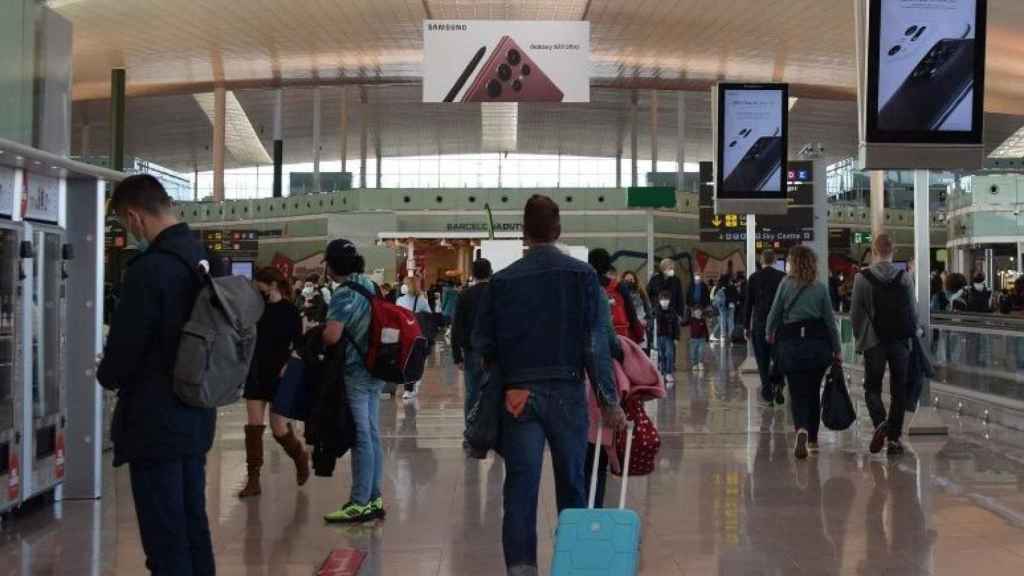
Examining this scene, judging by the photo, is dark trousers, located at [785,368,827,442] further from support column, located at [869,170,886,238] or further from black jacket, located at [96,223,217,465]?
support column, located at [869,170,886,238]

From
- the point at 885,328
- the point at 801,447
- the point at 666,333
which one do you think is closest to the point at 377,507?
the point at 801,447

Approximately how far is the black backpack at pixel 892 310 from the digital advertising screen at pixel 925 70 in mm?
1852

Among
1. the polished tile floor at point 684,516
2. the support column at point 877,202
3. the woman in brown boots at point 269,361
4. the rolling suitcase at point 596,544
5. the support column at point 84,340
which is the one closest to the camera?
the rolling suitcase at point 596,544

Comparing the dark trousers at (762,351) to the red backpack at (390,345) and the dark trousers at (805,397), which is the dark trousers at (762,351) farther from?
the red backpack at (390,345)

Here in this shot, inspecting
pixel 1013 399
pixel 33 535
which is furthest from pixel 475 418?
pixel 1013 399

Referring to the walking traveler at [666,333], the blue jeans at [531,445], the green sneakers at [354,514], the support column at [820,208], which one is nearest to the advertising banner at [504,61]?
the walking traveler at [666,333]

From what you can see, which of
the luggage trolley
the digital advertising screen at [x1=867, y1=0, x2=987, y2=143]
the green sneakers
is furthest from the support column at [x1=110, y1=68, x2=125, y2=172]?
the green sneakers

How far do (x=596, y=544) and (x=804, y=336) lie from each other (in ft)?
17.2

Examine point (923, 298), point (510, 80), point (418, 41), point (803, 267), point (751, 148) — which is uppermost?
point (418, 41)

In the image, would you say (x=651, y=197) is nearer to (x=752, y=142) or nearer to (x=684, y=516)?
(x=752, y=142)

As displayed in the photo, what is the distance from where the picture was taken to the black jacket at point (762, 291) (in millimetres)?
12703

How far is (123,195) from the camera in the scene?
3818 millimetres

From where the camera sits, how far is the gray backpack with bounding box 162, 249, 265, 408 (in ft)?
11.8

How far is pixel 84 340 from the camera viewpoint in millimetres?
7148
